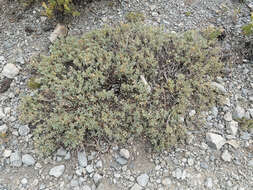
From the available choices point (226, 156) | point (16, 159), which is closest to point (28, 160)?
point (16, 159)

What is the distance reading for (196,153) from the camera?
12.9ft

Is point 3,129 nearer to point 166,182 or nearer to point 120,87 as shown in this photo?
point 120,87

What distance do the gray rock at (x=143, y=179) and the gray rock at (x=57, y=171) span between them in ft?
3.86

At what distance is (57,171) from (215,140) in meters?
2.56

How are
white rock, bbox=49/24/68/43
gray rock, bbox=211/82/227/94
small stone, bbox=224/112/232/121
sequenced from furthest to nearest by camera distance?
1. white rock, bbox=49/24/68/43
2. gray rock, bbox=211/82/227/94
3. small stone, bbox=224/112/232/121

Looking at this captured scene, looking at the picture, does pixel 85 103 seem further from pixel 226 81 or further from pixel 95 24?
pixel 226 81

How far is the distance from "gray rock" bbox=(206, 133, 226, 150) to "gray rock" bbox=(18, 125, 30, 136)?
9.93 feet

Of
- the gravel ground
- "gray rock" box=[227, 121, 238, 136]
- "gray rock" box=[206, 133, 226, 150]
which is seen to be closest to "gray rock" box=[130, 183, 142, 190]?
the gravel ground

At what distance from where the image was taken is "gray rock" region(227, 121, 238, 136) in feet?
13.5

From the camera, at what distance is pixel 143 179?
366cm

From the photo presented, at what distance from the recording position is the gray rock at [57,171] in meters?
3.71

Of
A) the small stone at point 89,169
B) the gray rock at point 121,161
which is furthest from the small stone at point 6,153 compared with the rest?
the gray rock at point 121,161

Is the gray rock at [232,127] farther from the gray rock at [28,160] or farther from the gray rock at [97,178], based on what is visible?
the gray rock at [28,160]

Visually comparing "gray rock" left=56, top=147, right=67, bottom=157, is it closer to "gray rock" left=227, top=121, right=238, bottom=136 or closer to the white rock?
the white rock
